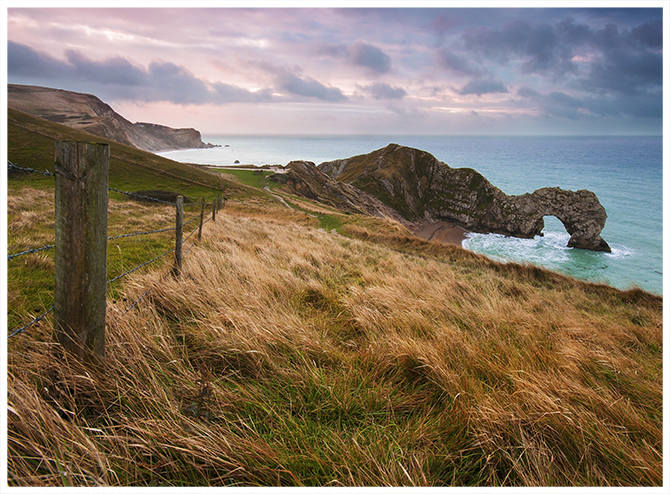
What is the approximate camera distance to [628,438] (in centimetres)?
220

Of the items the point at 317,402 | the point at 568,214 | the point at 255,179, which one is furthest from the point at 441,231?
the point at 317,402

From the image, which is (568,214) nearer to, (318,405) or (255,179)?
(255,179)

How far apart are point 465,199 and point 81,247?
247ft

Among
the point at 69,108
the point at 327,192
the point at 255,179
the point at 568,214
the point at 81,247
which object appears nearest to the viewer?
the point at 81,247

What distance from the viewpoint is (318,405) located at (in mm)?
2301

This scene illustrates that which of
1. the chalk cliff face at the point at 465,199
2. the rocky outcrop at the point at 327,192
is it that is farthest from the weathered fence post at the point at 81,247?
the chalk cliff face at the point at 465,199

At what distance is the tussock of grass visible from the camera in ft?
5.82

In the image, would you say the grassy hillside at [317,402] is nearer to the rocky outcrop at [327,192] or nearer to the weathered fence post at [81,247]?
the weathered fence post at [81,247]

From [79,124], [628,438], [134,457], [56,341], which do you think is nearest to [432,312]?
[628,438]

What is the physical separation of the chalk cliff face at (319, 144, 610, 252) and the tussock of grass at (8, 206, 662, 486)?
64083 millimetres

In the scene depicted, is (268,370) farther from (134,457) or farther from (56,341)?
(56,341)

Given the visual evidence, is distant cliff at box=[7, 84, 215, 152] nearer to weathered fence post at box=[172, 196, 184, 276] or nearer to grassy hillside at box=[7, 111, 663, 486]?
weathered fence post at box=[172, 196, 184, 276]

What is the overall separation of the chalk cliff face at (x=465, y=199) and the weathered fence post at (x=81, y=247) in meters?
67.6

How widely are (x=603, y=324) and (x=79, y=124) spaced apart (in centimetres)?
16841
